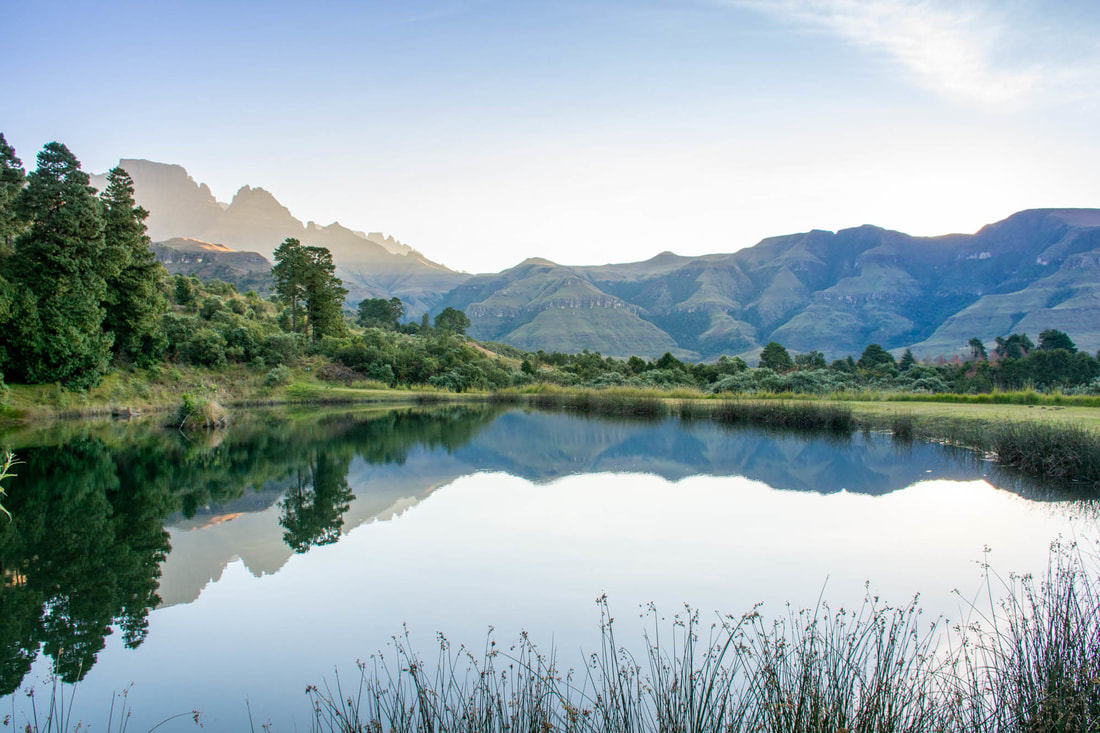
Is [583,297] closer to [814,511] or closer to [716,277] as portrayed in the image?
[716,277]

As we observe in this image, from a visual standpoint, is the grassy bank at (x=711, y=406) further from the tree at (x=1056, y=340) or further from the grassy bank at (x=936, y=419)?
the tree at (x=1056, y=340)

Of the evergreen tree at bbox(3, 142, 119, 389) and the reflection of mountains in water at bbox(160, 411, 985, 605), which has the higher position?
the evergreen tree at bbox(3, 142, 119, 389)

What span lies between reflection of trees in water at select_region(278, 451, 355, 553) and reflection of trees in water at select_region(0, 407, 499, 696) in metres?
0.02

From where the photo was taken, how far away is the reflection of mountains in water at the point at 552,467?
8172mm

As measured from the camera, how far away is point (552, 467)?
15086mm

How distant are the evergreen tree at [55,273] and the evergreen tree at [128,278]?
8.14 ft

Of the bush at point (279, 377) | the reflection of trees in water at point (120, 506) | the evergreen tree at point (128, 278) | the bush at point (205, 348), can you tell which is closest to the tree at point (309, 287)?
the bush at point (279, 377)

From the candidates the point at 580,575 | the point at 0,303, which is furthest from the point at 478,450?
the point at 0,303

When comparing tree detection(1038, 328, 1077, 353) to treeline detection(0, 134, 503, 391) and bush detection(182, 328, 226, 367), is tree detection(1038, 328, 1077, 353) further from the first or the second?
bush detection(182, 328, 226, 367)

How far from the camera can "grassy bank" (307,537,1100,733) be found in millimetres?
3195

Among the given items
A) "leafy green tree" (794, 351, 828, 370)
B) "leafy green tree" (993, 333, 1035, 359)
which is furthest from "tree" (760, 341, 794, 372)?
"leafy green tree" (993, 333, 1035, 359)

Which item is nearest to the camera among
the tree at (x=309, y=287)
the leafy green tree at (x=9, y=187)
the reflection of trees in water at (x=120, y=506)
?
the reflection of trees in water at (x=120, y=506)

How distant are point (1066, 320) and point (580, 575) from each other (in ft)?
401

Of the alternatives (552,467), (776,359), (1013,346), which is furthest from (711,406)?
(1013,346)
